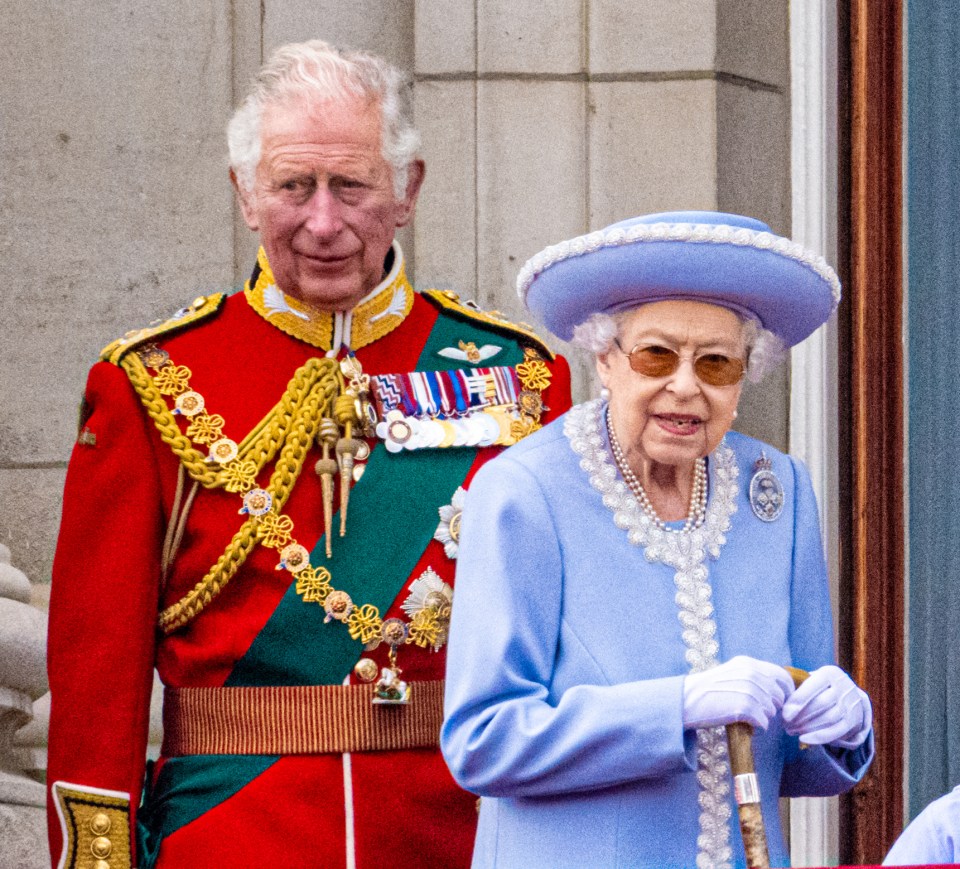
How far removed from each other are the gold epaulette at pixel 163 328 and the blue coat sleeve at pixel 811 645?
3.68 feet

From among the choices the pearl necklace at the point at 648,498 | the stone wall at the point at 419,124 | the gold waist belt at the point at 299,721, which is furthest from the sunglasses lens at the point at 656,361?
the stone wall at the point at 419,124

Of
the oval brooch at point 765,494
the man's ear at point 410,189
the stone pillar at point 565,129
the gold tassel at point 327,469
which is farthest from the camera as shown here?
the stone pillar at point 565,129

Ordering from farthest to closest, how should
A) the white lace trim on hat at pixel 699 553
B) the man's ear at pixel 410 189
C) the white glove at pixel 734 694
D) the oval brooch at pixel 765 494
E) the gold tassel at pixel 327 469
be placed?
1. the man's ear at pixel 410 189
2. the gold tassel at pixel 327 469
3. the oval brooch at pixel 765 494
4. the white lace trim on hat at pixel 699 553
5. the white glove at pixel 734 694

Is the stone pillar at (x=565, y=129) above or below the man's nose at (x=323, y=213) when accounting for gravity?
above

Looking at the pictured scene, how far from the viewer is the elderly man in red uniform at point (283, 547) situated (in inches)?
163

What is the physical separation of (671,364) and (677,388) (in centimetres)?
4

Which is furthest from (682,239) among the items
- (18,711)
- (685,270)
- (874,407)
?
(18,711)

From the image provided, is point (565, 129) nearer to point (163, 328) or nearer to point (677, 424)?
point (163, 328)

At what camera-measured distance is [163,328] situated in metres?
4.38

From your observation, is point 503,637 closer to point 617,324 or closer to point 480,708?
point 480,708

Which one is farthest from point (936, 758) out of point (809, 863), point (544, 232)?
point (544, 232)

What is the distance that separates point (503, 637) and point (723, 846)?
16.3 inches

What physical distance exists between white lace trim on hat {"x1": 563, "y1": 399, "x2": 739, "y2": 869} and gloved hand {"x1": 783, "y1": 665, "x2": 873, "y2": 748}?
13 cm

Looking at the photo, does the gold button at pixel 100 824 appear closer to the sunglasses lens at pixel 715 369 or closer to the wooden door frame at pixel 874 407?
the sunglasses lens at pixel 715 369
